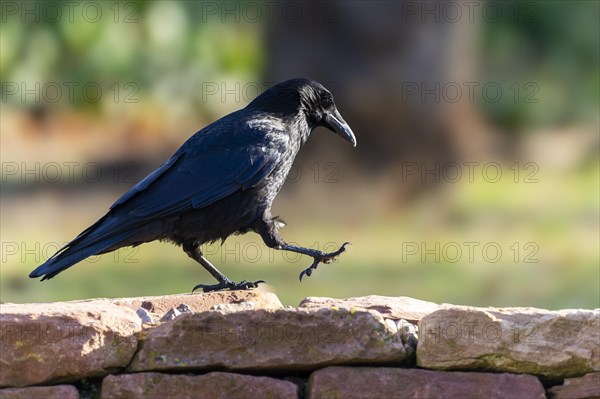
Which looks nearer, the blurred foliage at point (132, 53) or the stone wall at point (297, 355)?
the stone wall at point (297, 355)

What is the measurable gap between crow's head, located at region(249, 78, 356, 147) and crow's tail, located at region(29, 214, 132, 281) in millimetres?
1311

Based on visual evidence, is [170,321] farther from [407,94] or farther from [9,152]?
[9,152]

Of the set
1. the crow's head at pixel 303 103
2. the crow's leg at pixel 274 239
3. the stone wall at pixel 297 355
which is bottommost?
the stone wall at pixel 297 355

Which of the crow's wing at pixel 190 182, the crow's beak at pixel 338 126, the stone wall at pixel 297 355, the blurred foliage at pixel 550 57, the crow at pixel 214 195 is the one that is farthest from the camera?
the blurred foliage at pixel 550 57

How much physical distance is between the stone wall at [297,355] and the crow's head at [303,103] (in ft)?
7.77

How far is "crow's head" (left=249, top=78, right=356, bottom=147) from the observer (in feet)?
21.0

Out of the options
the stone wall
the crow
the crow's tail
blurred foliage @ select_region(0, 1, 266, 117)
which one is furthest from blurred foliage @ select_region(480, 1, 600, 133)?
the stone wall

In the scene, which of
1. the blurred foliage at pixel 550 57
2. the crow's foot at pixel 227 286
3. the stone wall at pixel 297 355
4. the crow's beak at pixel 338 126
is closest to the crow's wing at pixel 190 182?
the crow's foot at pixel 227 286

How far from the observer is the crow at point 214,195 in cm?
549

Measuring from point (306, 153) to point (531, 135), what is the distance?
25.4 ft

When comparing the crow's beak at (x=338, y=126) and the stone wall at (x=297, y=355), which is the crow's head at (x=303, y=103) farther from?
the stone wall at (x=297, y=355)

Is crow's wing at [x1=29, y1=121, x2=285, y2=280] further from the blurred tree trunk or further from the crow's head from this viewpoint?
the blurred tree trunk

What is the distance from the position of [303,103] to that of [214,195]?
0.98 metres

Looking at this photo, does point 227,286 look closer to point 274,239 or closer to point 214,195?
point 274,239
